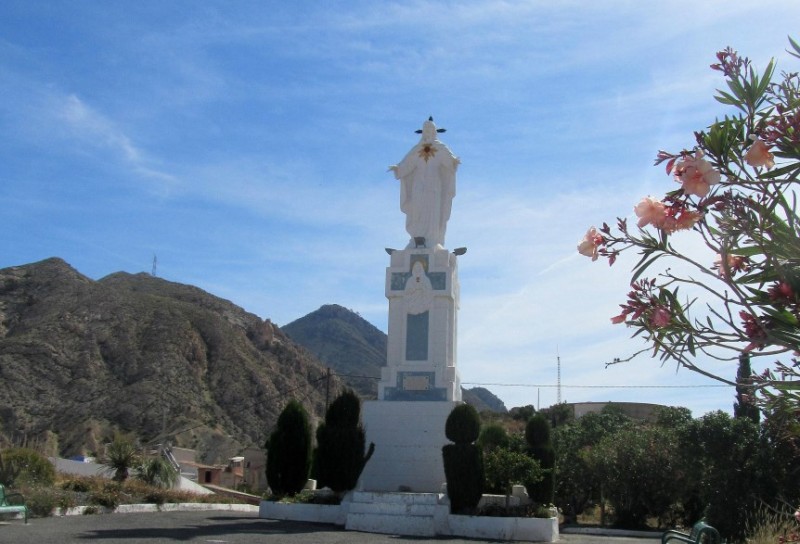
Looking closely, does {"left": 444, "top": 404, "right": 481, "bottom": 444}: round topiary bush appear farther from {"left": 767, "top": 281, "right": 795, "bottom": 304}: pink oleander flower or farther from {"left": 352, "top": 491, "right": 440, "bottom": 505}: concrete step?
{"left": 767, "top": 281, "right": 795, "bottom": 304}: pink oleander flower

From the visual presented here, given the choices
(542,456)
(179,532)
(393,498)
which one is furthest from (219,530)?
(542,456)

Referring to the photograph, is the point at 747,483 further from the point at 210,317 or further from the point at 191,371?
the point at 210,317

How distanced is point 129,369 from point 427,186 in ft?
124

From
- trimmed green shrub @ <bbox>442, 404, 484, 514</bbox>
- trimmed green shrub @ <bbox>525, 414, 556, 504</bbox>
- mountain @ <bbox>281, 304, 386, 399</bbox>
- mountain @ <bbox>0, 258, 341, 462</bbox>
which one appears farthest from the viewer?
mountain @ <bbox>281, 304, 386, 399</bbox>

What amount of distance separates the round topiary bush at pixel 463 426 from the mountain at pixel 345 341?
80.5m

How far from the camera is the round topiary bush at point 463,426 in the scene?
18797 mm

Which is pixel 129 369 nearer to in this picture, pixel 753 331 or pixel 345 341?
pixel 753 331

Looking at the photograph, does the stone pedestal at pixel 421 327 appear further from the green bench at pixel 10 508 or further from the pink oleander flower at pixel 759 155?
the pink oleander flower at pixel 759 155

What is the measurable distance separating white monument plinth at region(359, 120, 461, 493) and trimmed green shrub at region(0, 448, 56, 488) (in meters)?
7.30

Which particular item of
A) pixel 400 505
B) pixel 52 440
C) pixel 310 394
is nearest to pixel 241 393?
pixel 310 394

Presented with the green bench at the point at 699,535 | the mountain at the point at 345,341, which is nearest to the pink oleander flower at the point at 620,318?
the green bench at the point at 699,535

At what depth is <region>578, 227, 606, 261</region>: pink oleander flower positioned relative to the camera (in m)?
4.92

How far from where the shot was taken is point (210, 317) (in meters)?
64.9

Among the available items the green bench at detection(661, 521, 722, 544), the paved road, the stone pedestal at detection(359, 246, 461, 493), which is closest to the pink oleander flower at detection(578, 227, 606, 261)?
the green bench at detection(661, 521, 722, 544)
